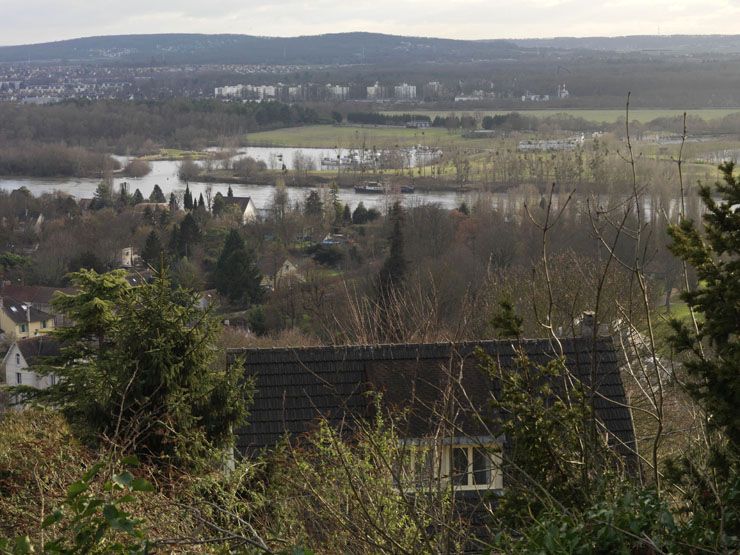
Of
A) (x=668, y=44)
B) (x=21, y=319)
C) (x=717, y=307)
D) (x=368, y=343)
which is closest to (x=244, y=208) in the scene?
(x=21, y=319)

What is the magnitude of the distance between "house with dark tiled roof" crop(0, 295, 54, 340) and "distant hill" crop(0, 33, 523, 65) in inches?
4214

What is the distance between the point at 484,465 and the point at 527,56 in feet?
413

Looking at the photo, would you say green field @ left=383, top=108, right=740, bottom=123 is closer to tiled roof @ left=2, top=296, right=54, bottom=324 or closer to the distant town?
the distant town

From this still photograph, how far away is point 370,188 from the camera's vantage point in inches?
2251

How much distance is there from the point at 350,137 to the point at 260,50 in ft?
283

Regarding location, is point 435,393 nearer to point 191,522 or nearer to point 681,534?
point 191,522

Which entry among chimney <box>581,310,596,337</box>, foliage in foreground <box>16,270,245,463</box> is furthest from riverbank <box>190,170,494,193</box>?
foliage in foreground <box>16,270,245,463</box>

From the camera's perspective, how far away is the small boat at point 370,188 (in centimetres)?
5631

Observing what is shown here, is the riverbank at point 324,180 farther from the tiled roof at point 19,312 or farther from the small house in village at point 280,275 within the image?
the tiled roof at point 19,312

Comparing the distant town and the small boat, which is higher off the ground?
the distant town

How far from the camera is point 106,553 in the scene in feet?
8.36

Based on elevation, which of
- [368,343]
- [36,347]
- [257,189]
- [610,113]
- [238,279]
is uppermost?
[368,343]

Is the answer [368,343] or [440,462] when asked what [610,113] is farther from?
[440,462]

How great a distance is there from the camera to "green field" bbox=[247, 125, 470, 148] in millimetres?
76688
